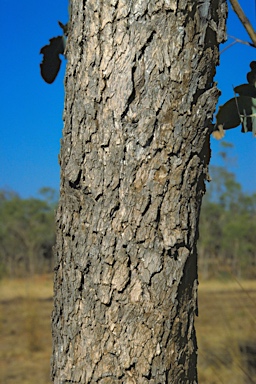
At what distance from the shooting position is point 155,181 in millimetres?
660

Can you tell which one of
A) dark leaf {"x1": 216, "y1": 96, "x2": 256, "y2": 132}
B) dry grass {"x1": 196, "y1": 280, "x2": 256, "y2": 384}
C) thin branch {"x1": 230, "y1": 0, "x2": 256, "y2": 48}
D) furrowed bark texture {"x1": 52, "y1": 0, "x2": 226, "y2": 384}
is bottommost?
dry grass {"x1": 196, "y1": 280, "x2": 256, "y2": 384}

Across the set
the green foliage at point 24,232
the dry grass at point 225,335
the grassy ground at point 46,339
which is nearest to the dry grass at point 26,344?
the grassy ground at point 46,339

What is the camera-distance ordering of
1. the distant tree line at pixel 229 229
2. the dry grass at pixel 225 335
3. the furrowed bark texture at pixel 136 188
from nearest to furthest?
the furrowed bark texture at pixel 136 188 < the dry grass at pixel 225 335 < the distant tree line at pixel 229 229

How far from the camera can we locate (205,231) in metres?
6.91

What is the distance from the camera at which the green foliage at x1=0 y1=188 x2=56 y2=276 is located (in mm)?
6738

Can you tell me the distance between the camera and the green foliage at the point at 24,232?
6.74 m

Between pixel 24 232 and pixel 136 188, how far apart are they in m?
6.66

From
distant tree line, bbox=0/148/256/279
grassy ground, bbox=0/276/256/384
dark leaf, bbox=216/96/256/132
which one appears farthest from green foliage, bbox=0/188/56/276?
dark leaf, bbox=216/96/256/132

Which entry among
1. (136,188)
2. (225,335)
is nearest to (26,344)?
(225,335)

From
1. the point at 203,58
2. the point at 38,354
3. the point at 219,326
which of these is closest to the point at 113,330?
the point at 203,58

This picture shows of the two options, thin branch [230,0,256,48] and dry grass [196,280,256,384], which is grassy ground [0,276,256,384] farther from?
thin branch [230,0,256,48]

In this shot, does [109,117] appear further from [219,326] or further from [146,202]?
[219,326]

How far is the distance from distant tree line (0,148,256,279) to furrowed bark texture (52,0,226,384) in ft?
18.1

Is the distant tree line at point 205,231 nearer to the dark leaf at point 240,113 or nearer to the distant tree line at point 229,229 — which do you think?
the distant tree line at point 229,229
